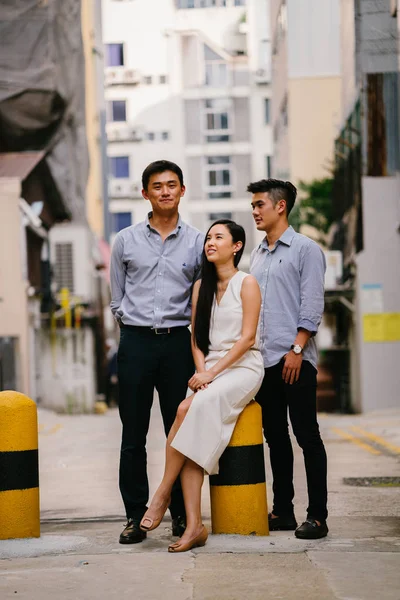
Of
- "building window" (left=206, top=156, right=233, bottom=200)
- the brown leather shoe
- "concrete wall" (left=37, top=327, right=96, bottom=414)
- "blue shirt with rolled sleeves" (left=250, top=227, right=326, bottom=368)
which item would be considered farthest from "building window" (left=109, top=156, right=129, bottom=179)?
the brown leather shoe

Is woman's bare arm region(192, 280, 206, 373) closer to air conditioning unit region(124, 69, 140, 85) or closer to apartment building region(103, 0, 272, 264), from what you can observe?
apartment building region(103, 0, 272, 264)

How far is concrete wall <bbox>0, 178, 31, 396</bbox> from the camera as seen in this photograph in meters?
27.0

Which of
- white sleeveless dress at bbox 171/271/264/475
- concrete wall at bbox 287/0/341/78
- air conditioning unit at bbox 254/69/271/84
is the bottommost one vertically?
white sleeveless dress at bbox 171/271/264/475

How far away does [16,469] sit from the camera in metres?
6.95

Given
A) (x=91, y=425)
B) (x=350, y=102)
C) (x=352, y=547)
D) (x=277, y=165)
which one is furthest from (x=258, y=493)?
(x=277, y=165)

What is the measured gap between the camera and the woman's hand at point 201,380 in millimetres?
6660

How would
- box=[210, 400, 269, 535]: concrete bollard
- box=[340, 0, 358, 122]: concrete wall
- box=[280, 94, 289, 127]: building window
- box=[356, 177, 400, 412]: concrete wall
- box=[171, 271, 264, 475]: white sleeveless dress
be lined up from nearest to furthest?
box=[171, 271, 264, 475]: white sleeveless dress, box=[210, 400, 269, 535]: concrete bollard, box=[356, 177, 400, 412]: concrete wall, box=[340, 0, 358, 122]: concrete wall, box=[280, 94, 289, 127]: building window

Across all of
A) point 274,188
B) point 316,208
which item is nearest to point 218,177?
point 316,208

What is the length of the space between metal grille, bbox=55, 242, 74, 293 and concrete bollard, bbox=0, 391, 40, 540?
24959 mm

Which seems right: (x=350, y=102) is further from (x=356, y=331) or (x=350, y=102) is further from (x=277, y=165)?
(x=277, y=165)

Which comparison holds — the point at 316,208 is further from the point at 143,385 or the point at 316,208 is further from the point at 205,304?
the point at 205,304

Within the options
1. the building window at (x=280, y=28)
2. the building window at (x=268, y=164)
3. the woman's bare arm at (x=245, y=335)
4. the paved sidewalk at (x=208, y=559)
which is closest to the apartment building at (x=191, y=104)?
Answer: the building window at (x=268, y=164)

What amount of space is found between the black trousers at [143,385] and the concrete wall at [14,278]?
66.1 ft

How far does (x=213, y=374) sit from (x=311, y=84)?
109 ft
